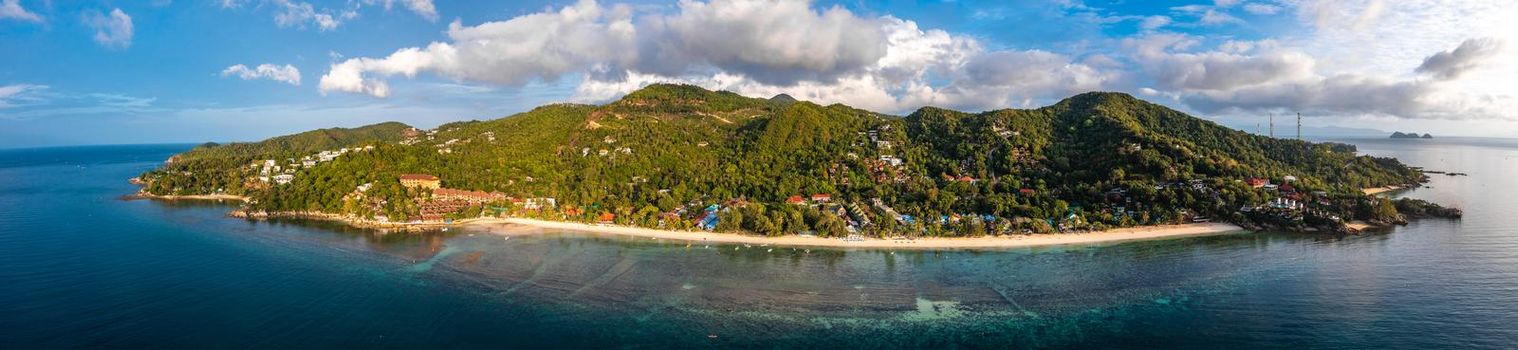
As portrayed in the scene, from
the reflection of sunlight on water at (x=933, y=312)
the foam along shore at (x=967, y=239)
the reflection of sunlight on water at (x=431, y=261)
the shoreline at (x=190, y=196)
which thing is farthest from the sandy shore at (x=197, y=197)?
the reflection of sunlight on water at (x=933, y=312)

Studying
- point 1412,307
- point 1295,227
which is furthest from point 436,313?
point 1295,227

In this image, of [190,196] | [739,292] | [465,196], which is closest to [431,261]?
[465,196]

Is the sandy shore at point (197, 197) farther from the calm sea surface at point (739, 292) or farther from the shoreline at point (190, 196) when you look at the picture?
the calm sea surface at point (739, 292)

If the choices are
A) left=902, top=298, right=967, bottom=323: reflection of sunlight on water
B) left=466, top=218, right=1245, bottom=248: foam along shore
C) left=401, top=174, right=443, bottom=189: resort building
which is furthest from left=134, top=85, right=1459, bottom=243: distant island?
left=902, top=298, right=967, bottom=323: reflection of sunlight on water

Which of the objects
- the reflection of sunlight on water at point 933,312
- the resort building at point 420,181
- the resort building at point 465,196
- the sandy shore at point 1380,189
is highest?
the resort building at point 420,181

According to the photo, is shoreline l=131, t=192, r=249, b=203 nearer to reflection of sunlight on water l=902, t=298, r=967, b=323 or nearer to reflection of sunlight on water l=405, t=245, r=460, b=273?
reflection of sunlight on water l=405, t=245, r=460, b=273

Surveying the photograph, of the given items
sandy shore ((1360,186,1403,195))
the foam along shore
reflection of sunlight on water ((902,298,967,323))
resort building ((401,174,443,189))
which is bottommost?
reflection of sunlight on water ((902,298,967,323))
